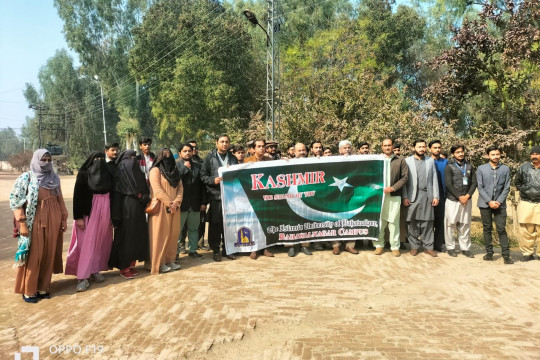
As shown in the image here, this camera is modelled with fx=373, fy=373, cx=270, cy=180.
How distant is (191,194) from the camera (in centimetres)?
586

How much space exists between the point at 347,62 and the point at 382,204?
60.7 feet

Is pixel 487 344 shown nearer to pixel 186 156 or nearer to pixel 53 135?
pixel 186 156

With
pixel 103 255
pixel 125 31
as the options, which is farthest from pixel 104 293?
pixel 125 31

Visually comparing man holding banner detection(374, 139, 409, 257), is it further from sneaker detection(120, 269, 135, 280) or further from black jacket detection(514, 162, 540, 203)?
sneaker detection(120, 269, 135, 280)

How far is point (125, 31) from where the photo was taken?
125ft

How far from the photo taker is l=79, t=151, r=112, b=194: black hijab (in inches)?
188

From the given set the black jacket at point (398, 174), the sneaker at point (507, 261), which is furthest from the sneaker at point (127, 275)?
the sneaker at point (507, 261)

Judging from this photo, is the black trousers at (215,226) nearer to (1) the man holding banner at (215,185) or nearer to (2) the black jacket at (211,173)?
(1) the man holding banner at (215,185)

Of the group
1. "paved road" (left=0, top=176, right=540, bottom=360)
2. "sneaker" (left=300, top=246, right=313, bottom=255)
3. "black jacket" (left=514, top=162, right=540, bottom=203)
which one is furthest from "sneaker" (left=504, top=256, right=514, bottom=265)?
"sneaker" (left=300, top=246, right=313, bottom=255)

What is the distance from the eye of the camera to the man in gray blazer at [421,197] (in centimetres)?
602

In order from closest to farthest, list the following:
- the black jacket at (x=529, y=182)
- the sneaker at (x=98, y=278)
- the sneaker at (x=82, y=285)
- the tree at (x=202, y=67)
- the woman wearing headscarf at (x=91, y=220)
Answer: the sneaker at (x=82, y=285) → the woman wearing headscarf at (x=91, y=220) → the sneaker at (x=98, y=278) → the black jacket at (x=529, y=182) → the tree at (x=202, y=67)

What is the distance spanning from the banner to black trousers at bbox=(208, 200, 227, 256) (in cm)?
18

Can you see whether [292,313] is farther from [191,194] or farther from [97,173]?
[97,173]

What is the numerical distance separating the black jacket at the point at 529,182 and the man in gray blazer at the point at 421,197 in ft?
4.07
